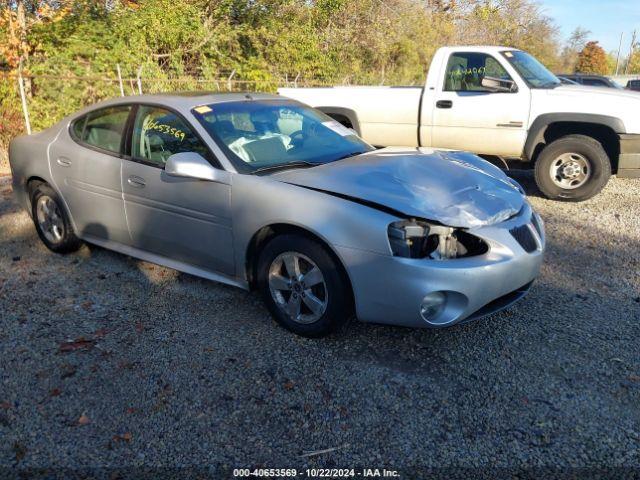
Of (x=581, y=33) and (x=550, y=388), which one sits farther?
(x=581, y=33)

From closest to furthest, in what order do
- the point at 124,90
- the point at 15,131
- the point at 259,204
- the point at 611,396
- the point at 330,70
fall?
the point at 611,396, the point at 259,204, the point at 15,131, the point at 124,90, the point at 330,70

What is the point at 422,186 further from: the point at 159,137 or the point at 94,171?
the point at 94,171

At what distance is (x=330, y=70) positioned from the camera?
1936 cm

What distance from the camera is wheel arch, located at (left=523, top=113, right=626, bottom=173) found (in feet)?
21.7

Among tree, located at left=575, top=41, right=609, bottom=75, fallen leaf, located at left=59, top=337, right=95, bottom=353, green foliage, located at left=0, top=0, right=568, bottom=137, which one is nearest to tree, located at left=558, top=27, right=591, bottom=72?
tree, located at left=575, top=41, right=609, bottom=75

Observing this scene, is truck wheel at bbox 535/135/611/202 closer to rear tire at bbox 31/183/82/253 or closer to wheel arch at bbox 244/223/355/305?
wheel arch at bbox 244/223/355/305

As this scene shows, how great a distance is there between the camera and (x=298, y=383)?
3.15 metres

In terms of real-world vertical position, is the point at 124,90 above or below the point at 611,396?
above

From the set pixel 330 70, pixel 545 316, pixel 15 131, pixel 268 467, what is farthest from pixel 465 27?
pixel 268 467

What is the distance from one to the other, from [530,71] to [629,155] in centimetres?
168

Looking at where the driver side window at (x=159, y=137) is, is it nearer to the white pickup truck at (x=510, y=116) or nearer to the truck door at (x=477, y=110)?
the white pickup truck at (x=510, y=116)

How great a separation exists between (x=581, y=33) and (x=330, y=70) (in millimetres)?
44026

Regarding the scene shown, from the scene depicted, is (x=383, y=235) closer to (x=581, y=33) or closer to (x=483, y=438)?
(x=483, y=438)

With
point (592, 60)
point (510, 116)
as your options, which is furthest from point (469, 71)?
point (592, 60)
